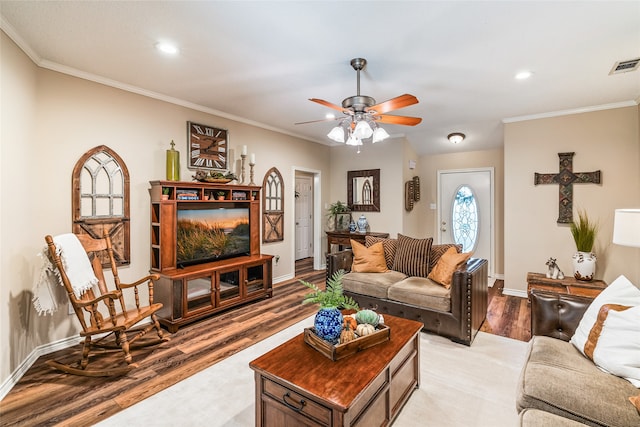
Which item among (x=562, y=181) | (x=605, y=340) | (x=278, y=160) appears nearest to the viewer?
(x=605, y=340)

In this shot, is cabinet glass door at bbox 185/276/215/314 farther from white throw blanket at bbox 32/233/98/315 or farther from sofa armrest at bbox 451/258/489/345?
sofa armrest at bbox 451/258/489/345

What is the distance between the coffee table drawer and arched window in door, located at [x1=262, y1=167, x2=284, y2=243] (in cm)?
339

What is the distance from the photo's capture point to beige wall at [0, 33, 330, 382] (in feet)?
7.34

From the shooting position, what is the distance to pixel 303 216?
7117mm

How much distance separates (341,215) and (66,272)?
171 inches

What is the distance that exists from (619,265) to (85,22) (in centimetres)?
582

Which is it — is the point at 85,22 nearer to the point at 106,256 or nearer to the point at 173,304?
the point at 106,256

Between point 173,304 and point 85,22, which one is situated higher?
point 85,22

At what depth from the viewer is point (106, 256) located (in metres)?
3.11

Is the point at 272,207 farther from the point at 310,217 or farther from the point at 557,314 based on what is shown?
the point at 557,314

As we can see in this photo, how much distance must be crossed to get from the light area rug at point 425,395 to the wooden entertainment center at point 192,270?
3.20 ft

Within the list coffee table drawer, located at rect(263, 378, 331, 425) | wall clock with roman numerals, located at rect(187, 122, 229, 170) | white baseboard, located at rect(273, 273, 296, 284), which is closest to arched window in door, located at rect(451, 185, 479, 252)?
white baseboard, located at rect(273, 273, 296, 284)

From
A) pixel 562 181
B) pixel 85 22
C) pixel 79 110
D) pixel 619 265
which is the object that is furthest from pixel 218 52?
pixel 619 265

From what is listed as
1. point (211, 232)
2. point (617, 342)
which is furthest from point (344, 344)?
point (211, 232)
